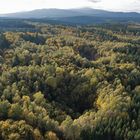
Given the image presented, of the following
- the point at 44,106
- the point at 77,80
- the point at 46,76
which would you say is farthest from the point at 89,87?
the point at 44,106

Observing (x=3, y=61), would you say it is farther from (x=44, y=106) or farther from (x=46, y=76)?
(x=44, y=106)

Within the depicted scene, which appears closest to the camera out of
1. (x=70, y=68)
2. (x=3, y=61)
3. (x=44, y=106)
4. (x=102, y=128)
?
(x=102, y=128)

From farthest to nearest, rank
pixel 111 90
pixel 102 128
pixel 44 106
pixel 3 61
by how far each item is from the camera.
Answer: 1. pixel 3 61
2. pixel 111 90
3. pixel 44 106
4. pixel 102 128

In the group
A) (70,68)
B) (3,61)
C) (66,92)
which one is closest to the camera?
(66,92)

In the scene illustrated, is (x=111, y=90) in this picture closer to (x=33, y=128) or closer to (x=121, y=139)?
(x=121, y=139)

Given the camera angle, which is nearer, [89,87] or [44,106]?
[44,106]

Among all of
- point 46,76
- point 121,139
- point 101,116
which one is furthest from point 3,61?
point 121,139

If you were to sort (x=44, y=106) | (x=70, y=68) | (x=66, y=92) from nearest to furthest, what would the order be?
1. (x=44, y=106)
2. (x=66, y=92)
3. (x=70, y=68)

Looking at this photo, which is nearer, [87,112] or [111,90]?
[87,112]
